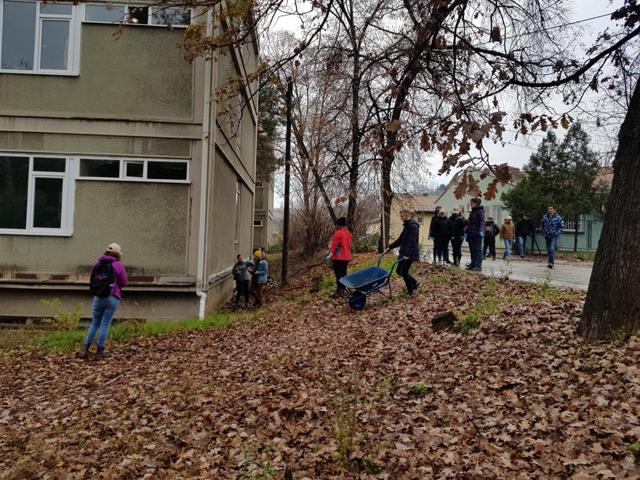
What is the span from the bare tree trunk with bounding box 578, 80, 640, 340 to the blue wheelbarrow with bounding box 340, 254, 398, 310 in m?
4.88

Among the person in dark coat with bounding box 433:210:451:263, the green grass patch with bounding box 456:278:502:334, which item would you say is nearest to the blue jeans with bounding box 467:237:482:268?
the person in dark coat with bounding box 433:210:451:263

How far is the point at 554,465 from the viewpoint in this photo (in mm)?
3814

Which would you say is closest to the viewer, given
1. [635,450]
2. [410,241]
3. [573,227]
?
[635,450]

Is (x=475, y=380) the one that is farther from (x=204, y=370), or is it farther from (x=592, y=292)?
(x=204, y=370)

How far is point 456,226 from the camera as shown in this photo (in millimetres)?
15398

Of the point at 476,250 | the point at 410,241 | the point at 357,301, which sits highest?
the point at 410,241

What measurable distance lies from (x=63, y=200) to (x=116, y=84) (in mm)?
2930

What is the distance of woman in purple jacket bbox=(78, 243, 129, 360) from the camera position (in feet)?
28.6

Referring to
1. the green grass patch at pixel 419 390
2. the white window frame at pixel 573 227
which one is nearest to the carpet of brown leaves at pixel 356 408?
the green grass patch at pixel 419 390

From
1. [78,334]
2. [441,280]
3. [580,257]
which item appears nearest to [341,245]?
[441,280]

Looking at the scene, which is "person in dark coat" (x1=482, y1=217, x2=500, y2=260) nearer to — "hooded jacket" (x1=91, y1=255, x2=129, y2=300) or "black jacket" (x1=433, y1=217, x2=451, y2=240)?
"black jacket" (x1=433, y1=217, x2=451, y2=240)

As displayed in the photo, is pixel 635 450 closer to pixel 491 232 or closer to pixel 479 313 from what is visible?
pixel 479 313

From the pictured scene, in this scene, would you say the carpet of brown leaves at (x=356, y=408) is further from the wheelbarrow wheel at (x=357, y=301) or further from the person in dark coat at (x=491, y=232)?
the person in dark coat at (x=491, y=232)

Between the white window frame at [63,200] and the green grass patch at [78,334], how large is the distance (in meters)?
2.22
